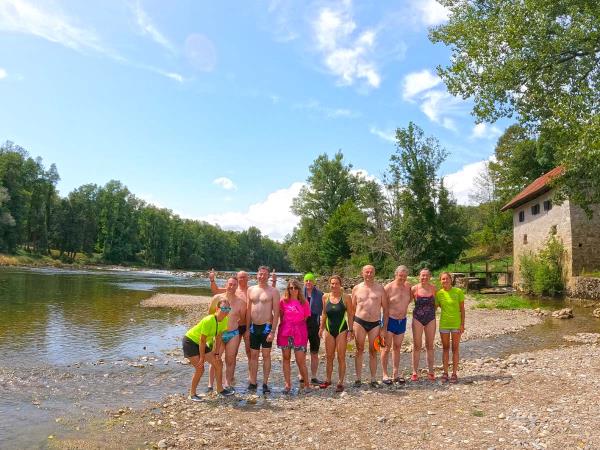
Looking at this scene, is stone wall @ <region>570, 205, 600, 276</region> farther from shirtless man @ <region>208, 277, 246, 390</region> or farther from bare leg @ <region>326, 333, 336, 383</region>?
shirtless man @ <region>208, 277, 246, 390</region>

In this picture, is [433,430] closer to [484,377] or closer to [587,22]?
[484,377]

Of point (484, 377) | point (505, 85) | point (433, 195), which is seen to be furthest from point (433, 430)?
point (433, 195)

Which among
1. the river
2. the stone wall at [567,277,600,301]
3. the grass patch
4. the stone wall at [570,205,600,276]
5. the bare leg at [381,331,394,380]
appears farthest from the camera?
the stone wall at [570,205,600,276]

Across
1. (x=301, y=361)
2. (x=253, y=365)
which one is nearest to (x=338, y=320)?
(x=301, y=361)

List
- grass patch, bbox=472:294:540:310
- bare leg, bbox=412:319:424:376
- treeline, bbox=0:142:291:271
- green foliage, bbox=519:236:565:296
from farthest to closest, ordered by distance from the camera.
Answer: treeline, bbox=0:142:291:271, green foliage, bbox=519:236:565:296, grass patch, bbox=472:294:540:310, bare leg, bbox=412:319:424:376

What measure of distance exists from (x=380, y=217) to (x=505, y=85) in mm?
28665

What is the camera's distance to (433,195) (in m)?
41.8

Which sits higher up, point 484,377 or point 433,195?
point 433,195

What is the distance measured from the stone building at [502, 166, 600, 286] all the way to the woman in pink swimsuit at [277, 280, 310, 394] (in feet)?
61.9

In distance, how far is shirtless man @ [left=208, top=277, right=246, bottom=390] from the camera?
815cm

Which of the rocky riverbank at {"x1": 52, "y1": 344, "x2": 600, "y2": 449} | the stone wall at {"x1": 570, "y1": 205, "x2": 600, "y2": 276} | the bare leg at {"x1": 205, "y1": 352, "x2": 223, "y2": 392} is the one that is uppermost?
the stone wall at {"x1": 570, "y1": 205, "x2": 600, "y2": 276}

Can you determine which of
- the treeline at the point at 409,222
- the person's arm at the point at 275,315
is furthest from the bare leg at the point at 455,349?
the treeline at the point at 409,222

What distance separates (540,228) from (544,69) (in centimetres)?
1700

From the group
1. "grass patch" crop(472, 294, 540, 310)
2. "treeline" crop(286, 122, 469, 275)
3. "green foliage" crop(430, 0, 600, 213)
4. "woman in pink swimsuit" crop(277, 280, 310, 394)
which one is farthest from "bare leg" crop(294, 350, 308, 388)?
"treeline" crop(286, 122, 469, 275)
